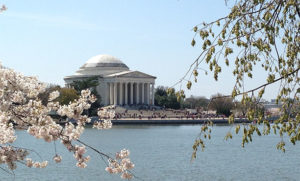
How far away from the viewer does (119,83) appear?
12325cm

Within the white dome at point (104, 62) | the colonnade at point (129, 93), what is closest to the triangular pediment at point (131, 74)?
the colonnade at point (129, 93)

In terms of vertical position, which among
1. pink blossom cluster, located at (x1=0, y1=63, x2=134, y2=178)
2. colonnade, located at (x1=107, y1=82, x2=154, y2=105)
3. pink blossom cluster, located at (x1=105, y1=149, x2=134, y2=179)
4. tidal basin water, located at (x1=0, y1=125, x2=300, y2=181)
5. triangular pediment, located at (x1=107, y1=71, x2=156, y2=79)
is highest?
triangular pediment, located at (x1=107, y1=71, x2=156, y2=79)

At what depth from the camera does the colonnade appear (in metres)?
123

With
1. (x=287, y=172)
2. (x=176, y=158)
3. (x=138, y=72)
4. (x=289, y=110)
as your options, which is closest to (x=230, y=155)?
(x=176, y=158)

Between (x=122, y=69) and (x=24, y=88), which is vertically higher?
(x=122, y=69)

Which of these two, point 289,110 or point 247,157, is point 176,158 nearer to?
point 247,157

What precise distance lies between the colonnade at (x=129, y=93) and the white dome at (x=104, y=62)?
7.59m

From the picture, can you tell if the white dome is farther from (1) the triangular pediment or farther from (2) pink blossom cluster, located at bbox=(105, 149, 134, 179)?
(2) pink blossom cluster, located at bbox=(105, 149, 134, 179)

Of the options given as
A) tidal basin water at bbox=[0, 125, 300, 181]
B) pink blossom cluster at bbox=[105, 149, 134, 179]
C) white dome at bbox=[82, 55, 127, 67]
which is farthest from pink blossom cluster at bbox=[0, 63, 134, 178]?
white dome at bbox=[82, 55, 127, 67]

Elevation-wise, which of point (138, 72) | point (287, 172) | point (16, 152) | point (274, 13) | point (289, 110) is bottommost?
point (287, 172)

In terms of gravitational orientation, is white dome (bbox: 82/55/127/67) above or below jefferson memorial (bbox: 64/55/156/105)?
above

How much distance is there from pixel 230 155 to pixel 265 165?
237 inches

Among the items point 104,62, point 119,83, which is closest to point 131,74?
point 119,83

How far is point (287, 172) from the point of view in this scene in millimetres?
27281
